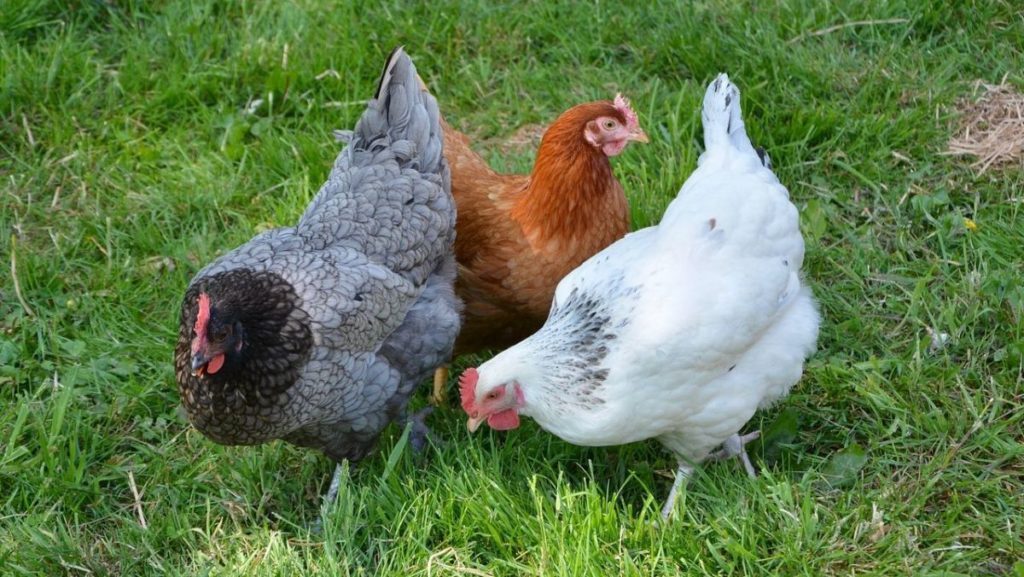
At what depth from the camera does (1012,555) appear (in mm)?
2818

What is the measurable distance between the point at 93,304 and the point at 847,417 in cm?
275

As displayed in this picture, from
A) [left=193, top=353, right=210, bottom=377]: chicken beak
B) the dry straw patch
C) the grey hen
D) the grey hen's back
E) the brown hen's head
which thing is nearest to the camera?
[left=193, top=353, right=210, bottom=377]: chicken beak

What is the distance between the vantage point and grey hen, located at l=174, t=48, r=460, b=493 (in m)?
2.97

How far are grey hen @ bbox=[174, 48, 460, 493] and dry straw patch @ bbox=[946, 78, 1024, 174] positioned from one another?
2109 mm

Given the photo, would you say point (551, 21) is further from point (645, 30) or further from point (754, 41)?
point (754, 41)

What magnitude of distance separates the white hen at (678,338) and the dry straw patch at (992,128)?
1.38 metres

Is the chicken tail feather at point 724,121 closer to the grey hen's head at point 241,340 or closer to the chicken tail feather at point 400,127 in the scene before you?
the chicken tail feather at point 400,127

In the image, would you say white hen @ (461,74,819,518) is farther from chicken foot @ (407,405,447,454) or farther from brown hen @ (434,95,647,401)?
chicken foot @ (407,405,447,454)

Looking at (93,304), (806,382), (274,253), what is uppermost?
(274,253)

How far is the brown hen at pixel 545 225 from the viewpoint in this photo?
3547 mm

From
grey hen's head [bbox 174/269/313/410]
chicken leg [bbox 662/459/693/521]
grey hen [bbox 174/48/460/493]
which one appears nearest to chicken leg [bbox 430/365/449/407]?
grey hen [bbox 174/48/460/493]

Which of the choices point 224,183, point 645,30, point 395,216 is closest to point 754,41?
point 645,30

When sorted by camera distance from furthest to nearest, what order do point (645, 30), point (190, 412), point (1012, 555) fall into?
1. point (645, 30)
2. point (190, 412)
3. point (1012, 555)

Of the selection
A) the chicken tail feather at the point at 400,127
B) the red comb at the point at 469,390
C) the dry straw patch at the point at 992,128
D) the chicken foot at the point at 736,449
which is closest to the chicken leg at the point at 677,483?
the chicken foot at the point at 736,449
